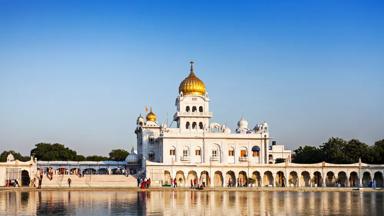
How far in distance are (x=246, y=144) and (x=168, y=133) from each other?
1025cm

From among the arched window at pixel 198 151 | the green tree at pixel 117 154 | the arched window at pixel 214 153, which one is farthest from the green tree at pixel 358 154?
the green tree at pixel 117 154

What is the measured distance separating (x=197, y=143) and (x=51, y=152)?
31.9 metres

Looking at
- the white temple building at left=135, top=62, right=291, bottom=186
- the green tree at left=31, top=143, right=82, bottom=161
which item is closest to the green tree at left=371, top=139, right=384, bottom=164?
the white temple building at left=135, top=62, right=291, bottom=186

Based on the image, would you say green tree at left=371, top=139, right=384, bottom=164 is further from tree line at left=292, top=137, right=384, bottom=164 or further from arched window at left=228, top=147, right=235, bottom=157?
arched window at left=228, top=147, right=235, bottom=157

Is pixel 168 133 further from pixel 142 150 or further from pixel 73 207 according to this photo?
pixel 73 207

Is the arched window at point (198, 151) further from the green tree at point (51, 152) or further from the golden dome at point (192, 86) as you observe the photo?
the green tree at point (51, 152)

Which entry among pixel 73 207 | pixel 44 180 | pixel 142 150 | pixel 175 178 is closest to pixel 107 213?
pixel 73 207

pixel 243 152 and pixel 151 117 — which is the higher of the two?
pixel 151 117

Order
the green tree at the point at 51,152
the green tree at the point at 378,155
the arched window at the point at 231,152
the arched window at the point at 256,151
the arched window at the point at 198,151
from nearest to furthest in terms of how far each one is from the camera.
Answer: the green tree at the point at 378,155 → the arched window at the point at 198,151 → the arched window at the point at 231,152 → the arched window at the point at 256,151 → the green tree at the point at 51,152

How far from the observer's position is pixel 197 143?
76875 mm

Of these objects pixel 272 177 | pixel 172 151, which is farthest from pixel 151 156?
pixel 272 177

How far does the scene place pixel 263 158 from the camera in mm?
77875

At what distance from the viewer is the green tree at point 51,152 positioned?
97.8 metres

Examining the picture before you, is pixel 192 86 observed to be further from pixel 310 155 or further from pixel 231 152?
pixel 310 155
